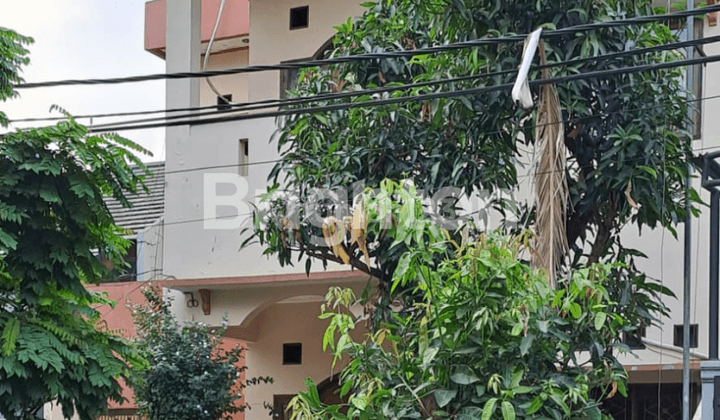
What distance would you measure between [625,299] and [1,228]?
5.19 metres

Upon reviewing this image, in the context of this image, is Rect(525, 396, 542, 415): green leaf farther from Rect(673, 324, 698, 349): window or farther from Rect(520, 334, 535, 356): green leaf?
Rect(673, 324, 698, 349): window

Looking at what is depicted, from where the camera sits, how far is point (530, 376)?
838cm

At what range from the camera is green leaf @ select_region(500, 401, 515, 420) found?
25.5ft

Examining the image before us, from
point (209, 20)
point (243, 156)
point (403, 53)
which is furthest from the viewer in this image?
point (209, 20)

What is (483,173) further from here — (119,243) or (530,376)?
(119,243)

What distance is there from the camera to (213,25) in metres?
19.9

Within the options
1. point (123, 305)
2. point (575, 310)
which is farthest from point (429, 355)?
point (123, 305)

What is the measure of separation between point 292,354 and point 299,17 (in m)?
4.76

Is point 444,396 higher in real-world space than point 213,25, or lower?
lower

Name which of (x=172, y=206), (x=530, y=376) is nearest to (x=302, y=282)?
(x=172, y=206)

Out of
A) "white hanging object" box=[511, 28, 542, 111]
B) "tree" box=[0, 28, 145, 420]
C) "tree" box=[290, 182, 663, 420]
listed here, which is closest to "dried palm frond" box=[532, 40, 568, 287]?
"tree" box=[290, 182, 663, 420]

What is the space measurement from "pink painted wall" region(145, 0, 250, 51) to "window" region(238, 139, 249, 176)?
155 inches

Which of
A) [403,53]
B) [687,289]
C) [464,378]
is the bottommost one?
[464,378]

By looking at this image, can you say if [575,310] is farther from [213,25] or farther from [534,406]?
[213,25]
